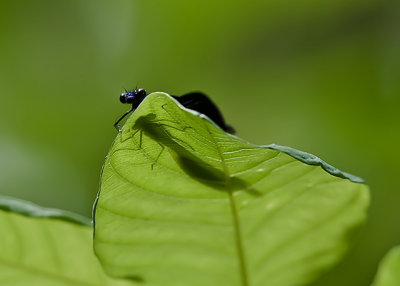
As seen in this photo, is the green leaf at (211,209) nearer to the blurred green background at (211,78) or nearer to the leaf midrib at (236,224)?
the leaf midrib at (236,224)

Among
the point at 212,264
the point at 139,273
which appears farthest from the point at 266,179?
the point at 139,273

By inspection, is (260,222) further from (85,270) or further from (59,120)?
(59,120)

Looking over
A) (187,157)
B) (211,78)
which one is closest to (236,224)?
(187,157)

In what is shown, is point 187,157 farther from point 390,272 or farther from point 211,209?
point 390,272

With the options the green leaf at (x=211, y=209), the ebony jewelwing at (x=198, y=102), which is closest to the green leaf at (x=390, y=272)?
the green leaf at (x=211, y=209)

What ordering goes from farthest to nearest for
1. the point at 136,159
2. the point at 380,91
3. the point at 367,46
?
the point at 367,46
the point at 380,91
the point at 136,159

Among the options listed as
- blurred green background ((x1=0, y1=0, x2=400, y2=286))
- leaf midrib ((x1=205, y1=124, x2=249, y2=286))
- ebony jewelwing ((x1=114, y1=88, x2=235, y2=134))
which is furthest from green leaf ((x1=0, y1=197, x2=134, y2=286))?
blurred green background ((x1=0, y1=0, x2=400, y2=286))
